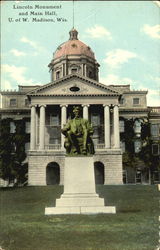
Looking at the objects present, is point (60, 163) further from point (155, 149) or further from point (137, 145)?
point (155, 149)

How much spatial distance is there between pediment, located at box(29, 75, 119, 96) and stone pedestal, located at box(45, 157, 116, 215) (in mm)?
35778

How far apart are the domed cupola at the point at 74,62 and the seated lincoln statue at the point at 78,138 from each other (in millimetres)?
50307

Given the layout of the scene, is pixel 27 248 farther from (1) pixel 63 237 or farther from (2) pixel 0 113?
(2) pixel 0 113

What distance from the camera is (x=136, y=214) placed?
57.2ft

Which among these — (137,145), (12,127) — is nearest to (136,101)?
(137,145)

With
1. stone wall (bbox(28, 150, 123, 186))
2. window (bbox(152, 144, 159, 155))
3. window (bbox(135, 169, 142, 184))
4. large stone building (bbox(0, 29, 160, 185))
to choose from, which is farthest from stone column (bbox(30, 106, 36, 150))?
window (bbox(152, 144, 159, 155))

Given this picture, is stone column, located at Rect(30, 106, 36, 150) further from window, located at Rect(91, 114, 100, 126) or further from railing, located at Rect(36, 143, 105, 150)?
window, located at Rect(91, 114, 100, 126)

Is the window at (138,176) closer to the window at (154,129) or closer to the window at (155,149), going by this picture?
the window at (155,149)

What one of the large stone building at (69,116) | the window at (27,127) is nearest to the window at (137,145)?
the large stone building at (69,116)

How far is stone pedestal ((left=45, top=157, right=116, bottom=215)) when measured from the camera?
16812 millimetres

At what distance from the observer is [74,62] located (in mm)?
69125

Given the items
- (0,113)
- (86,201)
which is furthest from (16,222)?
(0,113)

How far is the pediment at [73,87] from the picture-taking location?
2069 inches

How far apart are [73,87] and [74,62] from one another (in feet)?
56.0
